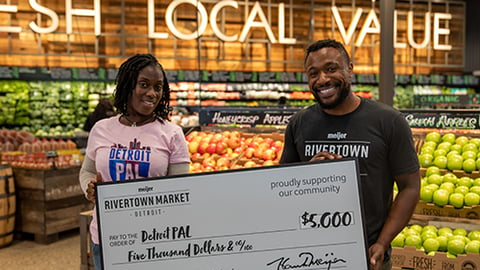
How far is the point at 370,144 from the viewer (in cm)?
197

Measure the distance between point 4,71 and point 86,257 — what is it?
7948 mm

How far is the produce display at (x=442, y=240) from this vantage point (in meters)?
3.29

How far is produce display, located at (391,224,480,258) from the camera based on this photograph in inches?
129

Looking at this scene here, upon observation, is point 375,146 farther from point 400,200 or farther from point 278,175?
point 278,175

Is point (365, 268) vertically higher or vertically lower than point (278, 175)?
lower

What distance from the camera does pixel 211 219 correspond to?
6.10 ft

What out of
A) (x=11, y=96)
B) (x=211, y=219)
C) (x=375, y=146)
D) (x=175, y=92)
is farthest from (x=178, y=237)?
(x=175, y=92)

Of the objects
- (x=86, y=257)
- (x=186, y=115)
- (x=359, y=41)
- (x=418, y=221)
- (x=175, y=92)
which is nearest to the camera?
→ (x=418, y=221)

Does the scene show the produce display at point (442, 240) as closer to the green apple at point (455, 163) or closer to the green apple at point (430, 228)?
the green apple at point (430, 228)

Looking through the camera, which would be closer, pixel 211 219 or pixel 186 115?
pixel 211 219

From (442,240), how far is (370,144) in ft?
5.65

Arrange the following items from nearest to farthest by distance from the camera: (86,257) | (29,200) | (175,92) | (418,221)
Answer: (418,221) → (86,257) → (29,200) → (175,92)

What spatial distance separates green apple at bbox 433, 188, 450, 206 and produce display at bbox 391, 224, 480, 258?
9.9 inches

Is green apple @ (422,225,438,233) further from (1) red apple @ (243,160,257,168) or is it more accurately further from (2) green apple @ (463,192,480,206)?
(1) red apple @ (243,160,257,168)
